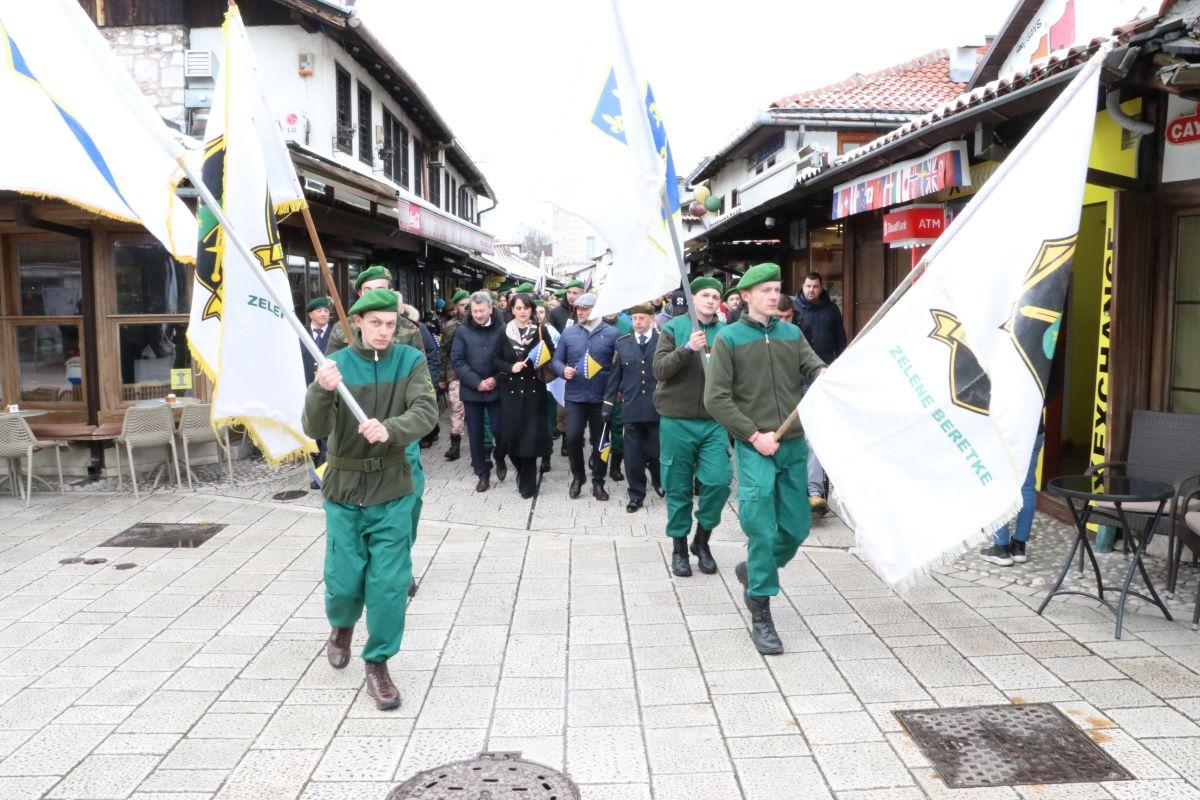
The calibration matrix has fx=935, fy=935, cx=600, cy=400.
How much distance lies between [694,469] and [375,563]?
2.74 m

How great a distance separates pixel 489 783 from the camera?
3.66 meters

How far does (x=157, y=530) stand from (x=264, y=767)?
473 cm

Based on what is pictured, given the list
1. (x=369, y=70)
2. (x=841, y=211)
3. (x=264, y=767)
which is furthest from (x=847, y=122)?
(x=264, y=767)

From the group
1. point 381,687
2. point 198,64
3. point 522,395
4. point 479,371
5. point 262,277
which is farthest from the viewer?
point 198,64

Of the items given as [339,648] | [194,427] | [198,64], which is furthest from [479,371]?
[198,64]

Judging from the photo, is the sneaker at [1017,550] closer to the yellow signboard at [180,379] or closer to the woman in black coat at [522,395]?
the woman in black coat at [522,395]

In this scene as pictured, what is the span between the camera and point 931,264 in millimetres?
4238

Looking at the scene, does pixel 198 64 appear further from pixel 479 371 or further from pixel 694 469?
pixel 694 469

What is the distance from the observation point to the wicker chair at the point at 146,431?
9.16 m

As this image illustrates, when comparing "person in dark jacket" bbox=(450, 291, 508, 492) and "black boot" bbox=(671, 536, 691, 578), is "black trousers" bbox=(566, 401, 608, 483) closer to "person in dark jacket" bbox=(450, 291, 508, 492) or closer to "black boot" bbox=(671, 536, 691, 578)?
"person in dark jacket" bbox=(450, 291, 508, 492)

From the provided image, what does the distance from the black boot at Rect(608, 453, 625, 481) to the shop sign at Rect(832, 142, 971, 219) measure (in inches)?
136

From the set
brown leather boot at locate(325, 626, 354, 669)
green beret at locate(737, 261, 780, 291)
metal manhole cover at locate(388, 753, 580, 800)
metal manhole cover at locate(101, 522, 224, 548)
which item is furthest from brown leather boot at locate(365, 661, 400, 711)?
metal manhole cover at locate(101, 522, 224, 548)

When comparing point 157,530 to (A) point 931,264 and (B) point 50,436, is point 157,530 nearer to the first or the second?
(B) point 50,436

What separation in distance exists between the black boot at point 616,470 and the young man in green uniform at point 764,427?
4.87m
